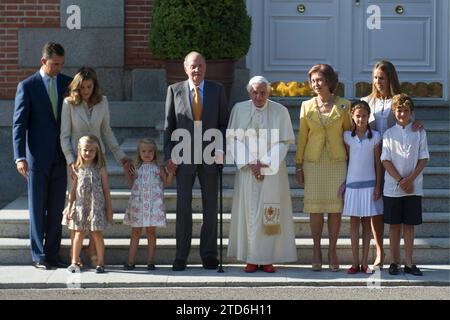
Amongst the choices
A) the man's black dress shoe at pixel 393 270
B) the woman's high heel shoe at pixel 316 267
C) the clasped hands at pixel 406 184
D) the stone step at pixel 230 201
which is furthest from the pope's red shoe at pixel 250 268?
the clasped hands at pixel 406 184

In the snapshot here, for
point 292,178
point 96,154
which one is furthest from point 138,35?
point 96,154

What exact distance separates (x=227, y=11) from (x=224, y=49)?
0.40 m

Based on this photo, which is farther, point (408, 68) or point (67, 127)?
point (408, 68)

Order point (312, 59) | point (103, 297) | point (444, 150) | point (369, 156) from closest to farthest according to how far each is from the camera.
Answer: point (103, 297) < point (369, 156) < point (444, 150) < point (312, 59)

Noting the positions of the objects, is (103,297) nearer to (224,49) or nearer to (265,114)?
(265,114)

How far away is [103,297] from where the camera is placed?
376 inches

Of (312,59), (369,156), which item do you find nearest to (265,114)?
(369,156)

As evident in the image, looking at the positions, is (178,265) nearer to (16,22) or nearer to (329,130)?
(329,130)

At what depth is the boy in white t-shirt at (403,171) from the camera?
10.1 m

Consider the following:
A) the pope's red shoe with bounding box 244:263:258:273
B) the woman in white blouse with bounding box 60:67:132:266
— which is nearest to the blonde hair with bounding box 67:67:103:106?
the woman in white blouse with bounding box 60:67:132:266

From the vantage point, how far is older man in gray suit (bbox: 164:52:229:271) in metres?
10.4

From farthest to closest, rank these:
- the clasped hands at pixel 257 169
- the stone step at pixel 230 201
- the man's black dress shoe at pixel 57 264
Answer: the stone step at pixel 230 201 < the man's black dress shoe at pixel 57 264 < the clasped hands at pixel 257 169

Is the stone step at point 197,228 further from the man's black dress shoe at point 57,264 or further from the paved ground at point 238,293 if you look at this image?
the paved ground at point 238,293

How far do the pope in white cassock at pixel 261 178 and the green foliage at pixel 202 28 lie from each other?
5.89 feet
